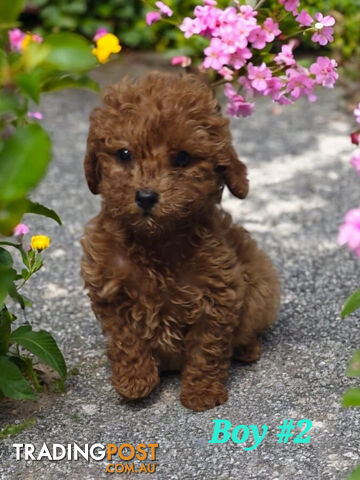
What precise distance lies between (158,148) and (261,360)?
1.01 m

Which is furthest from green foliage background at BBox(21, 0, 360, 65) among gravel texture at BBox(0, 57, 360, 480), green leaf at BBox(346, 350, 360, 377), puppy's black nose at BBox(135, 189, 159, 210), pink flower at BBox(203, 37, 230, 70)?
green leaf at BBox(346, 350, 360, 377)

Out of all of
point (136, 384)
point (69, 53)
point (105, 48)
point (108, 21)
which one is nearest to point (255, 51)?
point (105, 48)

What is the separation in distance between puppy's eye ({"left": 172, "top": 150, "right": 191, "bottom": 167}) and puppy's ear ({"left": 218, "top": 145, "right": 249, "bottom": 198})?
0.13 meters

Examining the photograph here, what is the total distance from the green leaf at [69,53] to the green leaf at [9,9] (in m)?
0.09

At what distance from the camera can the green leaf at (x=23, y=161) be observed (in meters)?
1.95

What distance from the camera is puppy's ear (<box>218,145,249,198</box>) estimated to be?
9.53 feet

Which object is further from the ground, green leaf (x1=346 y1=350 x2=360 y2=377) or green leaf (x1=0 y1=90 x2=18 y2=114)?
green leaf (x1=0 y1=90 x2=18 y2=114)

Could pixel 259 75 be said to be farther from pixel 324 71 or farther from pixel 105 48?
pixel 105 48

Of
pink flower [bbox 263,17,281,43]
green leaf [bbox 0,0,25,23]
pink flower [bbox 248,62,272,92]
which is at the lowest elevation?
pink flower [bbox 248,62,272,92]

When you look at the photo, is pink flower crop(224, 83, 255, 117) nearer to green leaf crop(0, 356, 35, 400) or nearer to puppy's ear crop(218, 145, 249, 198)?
puppy's ear crop(218, 145, 249, 198)

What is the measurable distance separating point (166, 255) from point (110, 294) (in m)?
0.22

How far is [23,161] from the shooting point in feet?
6.48

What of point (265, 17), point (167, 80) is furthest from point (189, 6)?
point (167, 80)

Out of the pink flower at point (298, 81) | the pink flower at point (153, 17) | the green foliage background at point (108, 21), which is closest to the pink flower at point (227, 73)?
the pink flower at point (298, 81)
